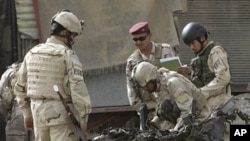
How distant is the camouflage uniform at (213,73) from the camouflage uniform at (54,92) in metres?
1.41

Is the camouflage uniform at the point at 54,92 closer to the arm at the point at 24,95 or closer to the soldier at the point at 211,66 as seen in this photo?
the arm at the point at 24,95

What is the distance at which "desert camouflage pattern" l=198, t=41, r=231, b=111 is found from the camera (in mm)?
11977

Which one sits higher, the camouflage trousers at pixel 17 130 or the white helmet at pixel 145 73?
the white helmet at pixel 145 73

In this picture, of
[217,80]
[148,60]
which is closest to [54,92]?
[148,60]

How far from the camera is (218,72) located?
1199 cm

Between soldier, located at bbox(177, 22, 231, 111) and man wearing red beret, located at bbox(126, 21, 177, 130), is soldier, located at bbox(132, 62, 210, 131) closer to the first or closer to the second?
soldier, located at bbox(177, 22, 231, 111)

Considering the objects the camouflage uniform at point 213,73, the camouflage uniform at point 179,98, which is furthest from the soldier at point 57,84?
the camouflage uniform at point 213,73

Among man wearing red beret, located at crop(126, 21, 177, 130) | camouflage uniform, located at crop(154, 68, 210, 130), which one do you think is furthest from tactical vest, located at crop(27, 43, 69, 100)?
man wearing red beret, located at crop(126, 21, 177, 130)

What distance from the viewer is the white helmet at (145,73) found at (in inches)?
448

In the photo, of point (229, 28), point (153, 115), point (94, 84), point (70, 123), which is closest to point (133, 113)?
point (94, 84)

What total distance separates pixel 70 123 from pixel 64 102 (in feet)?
0.66

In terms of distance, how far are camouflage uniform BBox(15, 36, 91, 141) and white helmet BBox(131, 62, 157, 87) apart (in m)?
0.59

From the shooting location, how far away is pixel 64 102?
440 inches

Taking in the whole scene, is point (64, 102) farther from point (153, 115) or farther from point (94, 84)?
point (94, 84)
